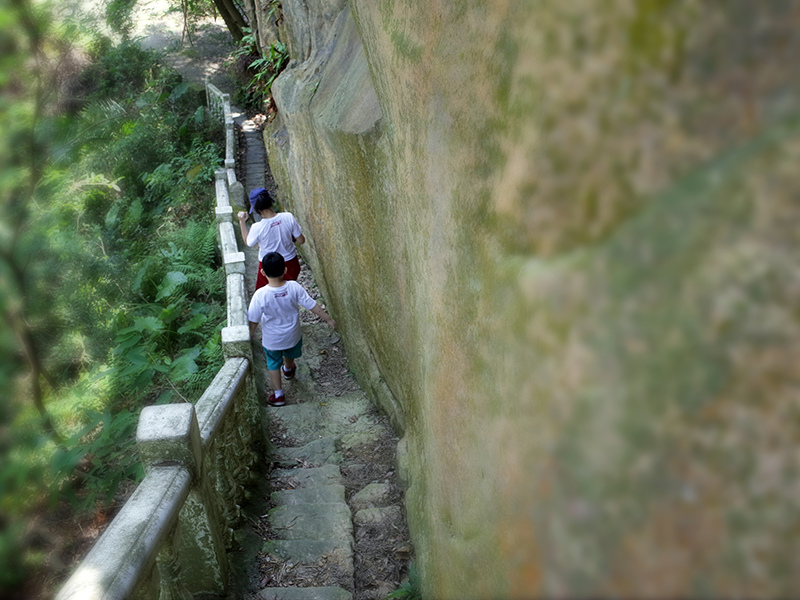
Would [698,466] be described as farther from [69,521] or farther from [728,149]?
[69,521]

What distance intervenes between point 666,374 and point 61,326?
36.3ft

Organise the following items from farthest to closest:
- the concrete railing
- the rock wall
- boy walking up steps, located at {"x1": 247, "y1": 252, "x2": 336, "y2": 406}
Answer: boy walking up steps, located at {"x1": 247, "y1": 252, "x2": 336, "y2": 406}
the concrete railing
the rock wall

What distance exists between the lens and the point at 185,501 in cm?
342

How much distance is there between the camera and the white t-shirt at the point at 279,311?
602 cm

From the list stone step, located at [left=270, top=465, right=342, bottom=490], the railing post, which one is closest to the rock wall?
the railing post

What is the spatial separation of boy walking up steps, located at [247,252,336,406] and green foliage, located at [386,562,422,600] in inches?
111

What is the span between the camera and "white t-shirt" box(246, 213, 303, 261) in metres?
7.16

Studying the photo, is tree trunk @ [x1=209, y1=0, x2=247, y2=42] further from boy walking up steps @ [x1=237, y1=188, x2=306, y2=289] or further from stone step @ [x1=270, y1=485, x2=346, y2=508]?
stone step @ [x1=270, y1=485, x2=346, y2=508]

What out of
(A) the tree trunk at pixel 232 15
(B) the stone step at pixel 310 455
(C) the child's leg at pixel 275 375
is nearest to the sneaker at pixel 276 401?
(C) the child's leg at pixel 275 375

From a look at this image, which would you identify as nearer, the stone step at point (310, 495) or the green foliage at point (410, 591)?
the green foliage at point (410, 591)

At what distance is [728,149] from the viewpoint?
1.23 metres

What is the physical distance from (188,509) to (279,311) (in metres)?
2.71

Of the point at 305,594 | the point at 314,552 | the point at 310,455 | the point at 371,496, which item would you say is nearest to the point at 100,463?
the point at 310,455

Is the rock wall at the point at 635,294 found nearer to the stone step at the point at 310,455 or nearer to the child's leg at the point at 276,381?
the stone step at the point at 310,455
